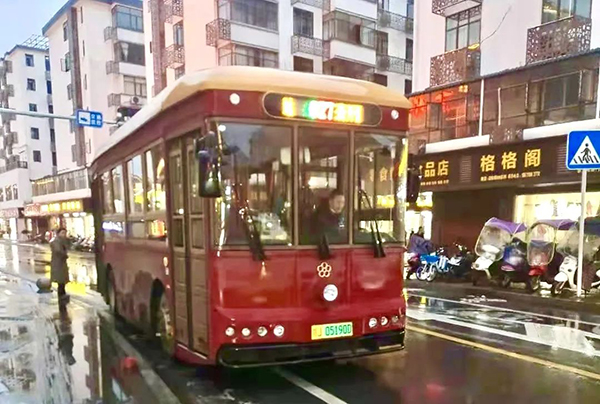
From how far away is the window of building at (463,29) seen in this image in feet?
57.4

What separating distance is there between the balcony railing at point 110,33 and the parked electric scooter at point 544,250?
35856mm

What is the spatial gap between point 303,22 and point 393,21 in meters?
7.05

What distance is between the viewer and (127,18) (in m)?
38.5

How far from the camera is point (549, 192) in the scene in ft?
49.7

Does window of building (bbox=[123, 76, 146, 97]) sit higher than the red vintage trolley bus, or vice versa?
window of building (bbox=[123, 76, 146, 97])

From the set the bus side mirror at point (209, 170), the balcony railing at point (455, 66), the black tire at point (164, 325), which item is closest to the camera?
the bus side mirror at point (209, 170)

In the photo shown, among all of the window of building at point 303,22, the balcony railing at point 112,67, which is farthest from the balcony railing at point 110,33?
the window of building at point 303,22

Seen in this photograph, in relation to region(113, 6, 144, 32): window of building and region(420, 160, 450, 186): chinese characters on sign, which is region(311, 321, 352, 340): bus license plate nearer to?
region(420, 160, 450, 186): chinese characters on sign

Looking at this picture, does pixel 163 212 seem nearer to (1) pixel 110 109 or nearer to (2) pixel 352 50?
(2) pixel 352 50

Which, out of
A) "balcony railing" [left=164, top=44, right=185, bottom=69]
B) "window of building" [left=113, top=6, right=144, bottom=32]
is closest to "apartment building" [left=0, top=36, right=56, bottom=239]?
"window of building" [left=113, top=6, right=144, bottom=32]

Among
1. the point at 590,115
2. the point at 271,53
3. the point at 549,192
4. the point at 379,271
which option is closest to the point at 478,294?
the point at 549,192

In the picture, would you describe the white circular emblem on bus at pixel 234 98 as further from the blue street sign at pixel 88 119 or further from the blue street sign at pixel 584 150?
the blue street sign at pixel 88 119

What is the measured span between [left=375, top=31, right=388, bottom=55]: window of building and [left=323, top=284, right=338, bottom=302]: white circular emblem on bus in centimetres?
2900

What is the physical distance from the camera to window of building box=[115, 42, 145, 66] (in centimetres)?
3803
